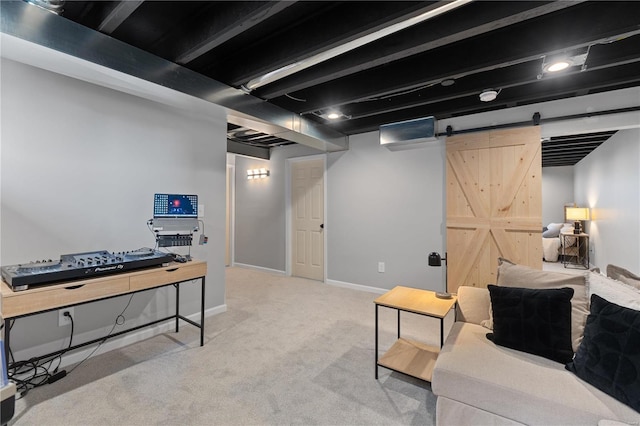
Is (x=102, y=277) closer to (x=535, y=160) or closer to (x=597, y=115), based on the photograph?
(x=535, y=160)

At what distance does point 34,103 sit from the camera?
2.22 metres

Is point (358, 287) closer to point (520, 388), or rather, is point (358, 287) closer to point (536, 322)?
point (536, 322)

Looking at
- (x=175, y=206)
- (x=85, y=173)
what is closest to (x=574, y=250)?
(x=175, y=206)

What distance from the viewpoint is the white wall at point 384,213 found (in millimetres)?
3930

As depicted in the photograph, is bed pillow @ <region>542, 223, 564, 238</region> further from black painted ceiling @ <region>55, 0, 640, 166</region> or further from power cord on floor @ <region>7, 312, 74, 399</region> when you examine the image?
power cord on floor @ <region>7, 312, 74, 399</region>

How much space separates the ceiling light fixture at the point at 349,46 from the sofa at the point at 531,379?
172cm

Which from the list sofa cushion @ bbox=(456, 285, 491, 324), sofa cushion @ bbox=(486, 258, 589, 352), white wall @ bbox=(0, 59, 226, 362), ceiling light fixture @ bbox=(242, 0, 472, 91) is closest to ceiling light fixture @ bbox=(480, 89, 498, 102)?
ceiling light fixture @ bbox=(242, 0, 472, 91)

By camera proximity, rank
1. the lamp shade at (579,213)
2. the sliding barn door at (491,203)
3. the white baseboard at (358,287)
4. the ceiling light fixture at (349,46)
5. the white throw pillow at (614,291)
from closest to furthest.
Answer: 1. the white throw pillow at (614,291)
2. the ceiling light fixture at (349,46)
3. the sliding barn door at (491,203)
4. the white baseboard at (358,287)
5. the lamp shade at (579,213)

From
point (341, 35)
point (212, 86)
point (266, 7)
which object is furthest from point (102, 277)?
point (341, 35)

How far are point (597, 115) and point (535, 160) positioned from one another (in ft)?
2.14

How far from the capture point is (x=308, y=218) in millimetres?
5199

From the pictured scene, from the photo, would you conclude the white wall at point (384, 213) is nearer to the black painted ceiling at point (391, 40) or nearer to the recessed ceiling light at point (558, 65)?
the black painted ceiling at point (391, 40)

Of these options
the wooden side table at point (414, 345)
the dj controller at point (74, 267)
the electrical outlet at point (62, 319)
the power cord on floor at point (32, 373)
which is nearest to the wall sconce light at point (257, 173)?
→ the dj controller at point (74, 267)

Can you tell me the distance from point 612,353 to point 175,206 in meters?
3.35
